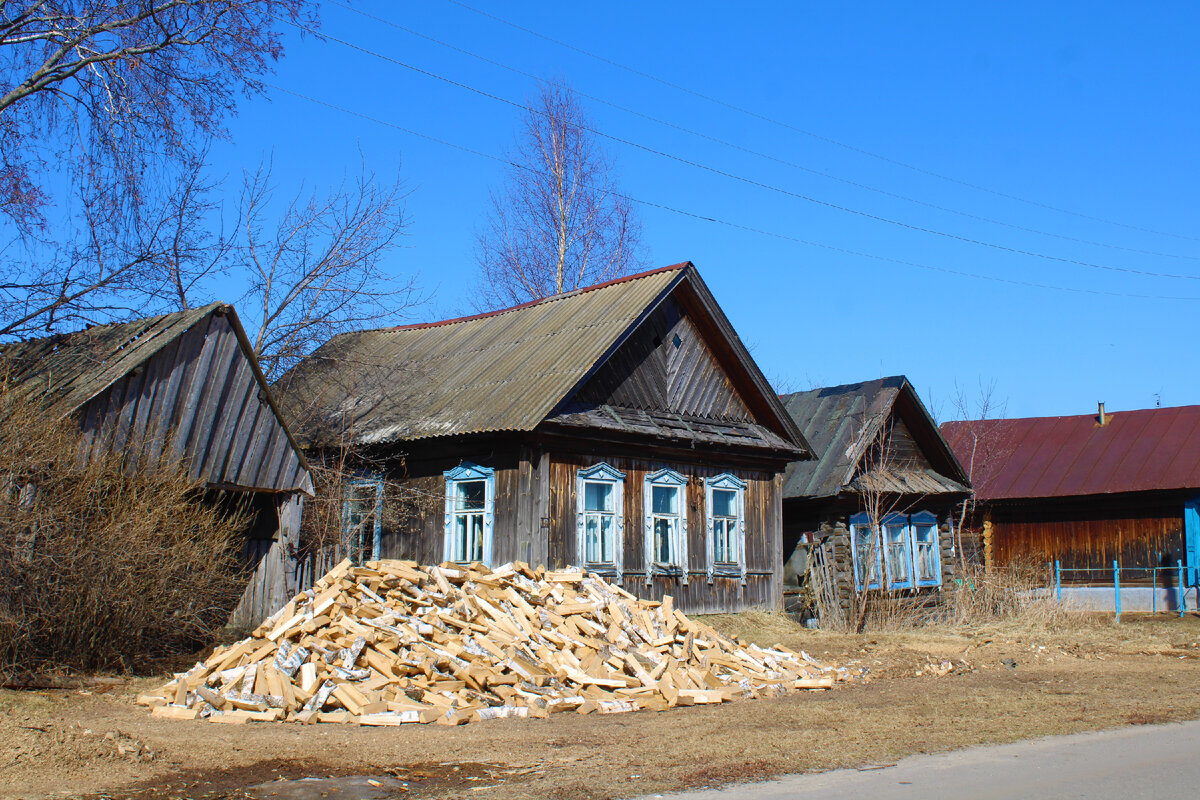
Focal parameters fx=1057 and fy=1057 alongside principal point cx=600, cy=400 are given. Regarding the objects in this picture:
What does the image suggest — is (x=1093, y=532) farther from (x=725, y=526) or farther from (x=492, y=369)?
(x=492, y=369)

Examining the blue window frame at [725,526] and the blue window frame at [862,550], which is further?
the blue window frame at [862,550]

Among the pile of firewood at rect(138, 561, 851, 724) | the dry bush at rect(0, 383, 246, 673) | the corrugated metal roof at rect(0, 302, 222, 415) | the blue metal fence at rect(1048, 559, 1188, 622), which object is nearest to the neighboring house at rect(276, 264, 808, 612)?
the pile of firewood at rect(138, 561, 851, 724)

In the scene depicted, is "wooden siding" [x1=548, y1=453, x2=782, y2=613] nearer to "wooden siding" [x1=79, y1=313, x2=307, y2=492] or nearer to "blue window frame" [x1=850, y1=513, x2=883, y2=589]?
"blue window frame" [x1=850, y1=513, x2=883, y2=589]

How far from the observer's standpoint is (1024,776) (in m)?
6.77

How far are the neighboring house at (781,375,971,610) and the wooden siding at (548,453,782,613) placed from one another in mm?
1251

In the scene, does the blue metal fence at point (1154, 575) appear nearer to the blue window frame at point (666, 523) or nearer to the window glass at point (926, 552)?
the window glass at point (926, 552)

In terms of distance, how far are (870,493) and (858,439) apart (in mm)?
1166

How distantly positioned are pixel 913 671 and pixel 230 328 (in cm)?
966

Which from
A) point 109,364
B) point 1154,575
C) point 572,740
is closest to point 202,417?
point 109,364

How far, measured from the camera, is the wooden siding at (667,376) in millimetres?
17244

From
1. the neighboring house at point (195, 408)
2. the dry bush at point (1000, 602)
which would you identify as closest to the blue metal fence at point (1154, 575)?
the dry bush at point (1000, 602)

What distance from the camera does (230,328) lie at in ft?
43.0

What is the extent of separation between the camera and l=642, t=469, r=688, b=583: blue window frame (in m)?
17.2

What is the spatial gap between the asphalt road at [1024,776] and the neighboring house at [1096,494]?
17.7 metres
